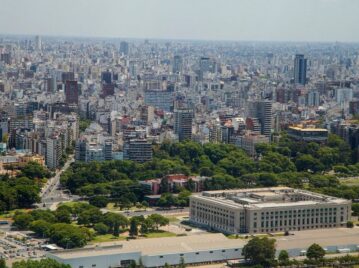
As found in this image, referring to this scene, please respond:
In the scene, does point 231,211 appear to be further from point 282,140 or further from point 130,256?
point 282,140

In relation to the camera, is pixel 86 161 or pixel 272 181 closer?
pixel 272 181

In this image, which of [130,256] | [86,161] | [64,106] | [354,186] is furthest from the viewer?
[64,106]

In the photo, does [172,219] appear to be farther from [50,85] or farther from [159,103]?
Answer: [50,85]

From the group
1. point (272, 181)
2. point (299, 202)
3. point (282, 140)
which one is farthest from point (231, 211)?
point (282, 140)

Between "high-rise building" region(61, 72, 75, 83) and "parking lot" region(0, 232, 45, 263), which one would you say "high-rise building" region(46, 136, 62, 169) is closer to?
"parking lot" region(0, 232, 45, 263)

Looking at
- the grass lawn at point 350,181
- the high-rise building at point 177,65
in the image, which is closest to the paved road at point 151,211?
the grass lawn at point 350,181

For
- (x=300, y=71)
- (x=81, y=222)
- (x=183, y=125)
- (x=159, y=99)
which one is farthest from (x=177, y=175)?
(x=300, y=71)
